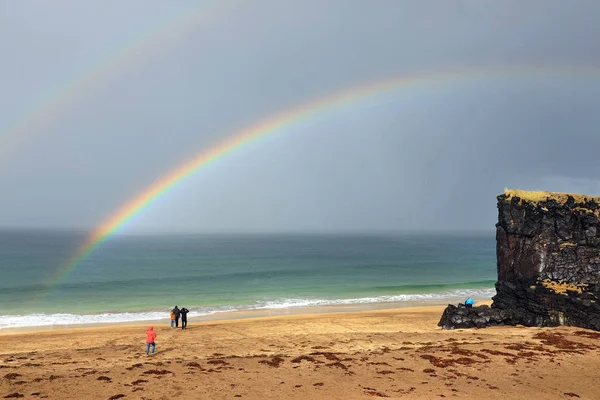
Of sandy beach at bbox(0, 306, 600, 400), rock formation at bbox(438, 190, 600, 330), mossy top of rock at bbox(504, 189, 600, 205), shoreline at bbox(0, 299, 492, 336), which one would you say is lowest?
shoreline at bbox(0, 299, 492, 336)

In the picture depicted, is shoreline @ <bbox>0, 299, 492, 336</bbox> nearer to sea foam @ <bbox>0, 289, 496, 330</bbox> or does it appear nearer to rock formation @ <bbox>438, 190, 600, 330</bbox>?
sea foam @ <bbox>0, 289, 496, 330</bbox>

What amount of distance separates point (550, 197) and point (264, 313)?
106 ft

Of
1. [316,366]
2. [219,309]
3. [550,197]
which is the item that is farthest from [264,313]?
[550,197]

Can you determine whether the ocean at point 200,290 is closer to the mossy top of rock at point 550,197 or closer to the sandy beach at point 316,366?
the sandy beach at point 316,366

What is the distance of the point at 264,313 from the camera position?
47.2 meters

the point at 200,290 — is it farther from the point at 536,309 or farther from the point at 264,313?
the point at 536,309

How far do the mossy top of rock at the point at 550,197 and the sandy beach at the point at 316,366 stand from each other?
10312 mm

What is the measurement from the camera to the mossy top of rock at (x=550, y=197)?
3200 centimetres

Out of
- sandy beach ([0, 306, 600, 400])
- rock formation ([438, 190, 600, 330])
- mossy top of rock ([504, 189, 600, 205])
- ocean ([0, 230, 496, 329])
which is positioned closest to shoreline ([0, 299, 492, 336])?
ocean ([0, 230, 496, 329])

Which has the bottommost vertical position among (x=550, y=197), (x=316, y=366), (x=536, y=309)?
(x=316, y=366)

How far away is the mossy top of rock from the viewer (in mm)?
32000

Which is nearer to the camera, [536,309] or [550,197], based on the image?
[536,309]

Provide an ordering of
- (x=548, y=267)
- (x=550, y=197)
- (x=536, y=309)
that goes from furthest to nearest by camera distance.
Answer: (x=550, y=197), (x=548, y=267), (x=536, y=309)

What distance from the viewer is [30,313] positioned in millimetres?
47875
